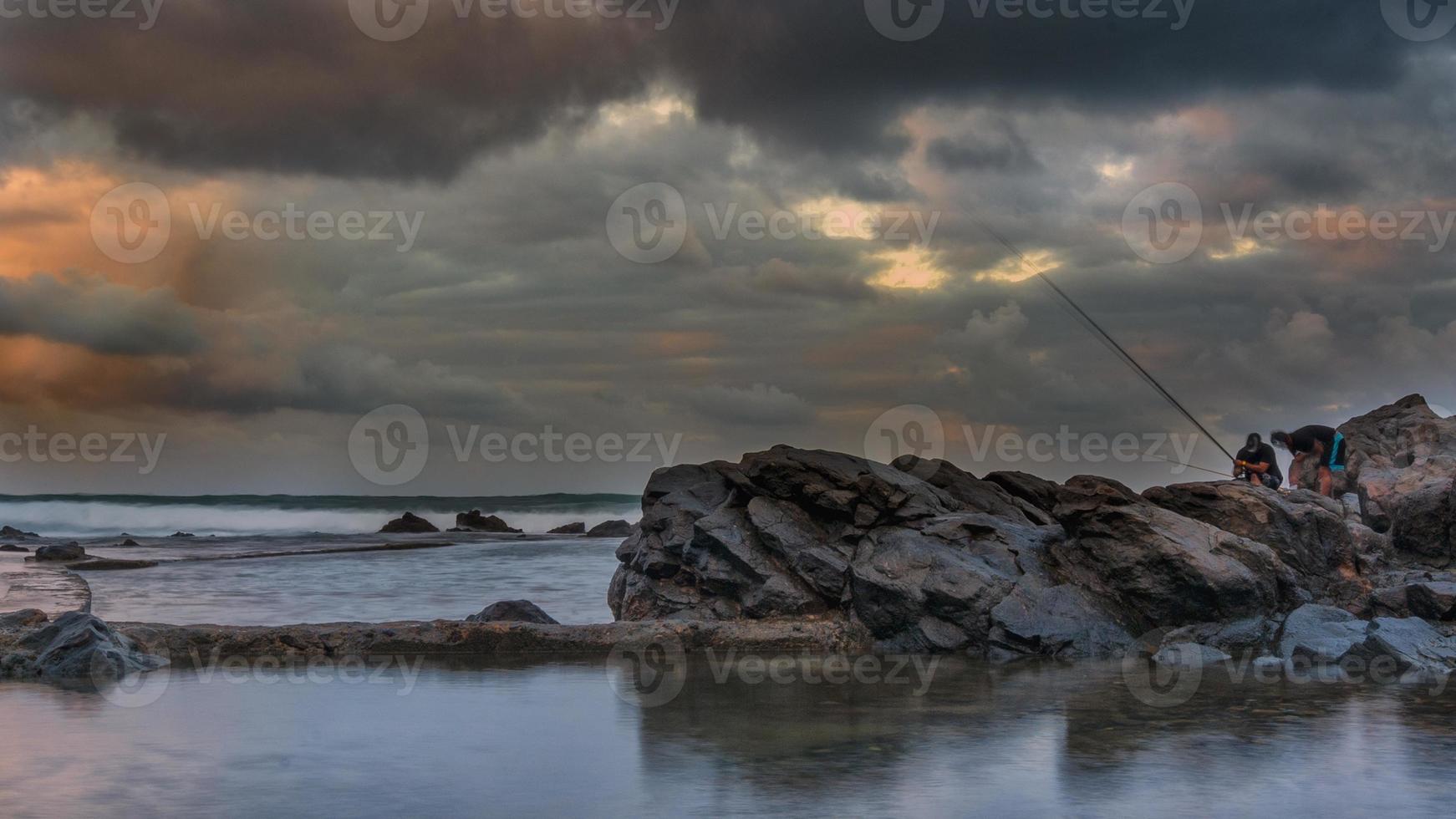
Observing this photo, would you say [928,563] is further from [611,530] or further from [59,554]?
[611,530]

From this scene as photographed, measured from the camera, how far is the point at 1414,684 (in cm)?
948

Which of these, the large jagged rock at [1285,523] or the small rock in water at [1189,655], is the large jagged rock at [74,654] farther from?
the large jagged rock at [1285,523]

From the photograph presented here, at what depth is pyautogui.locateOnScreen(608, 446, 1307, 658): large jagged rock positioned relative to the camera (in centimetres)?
1156

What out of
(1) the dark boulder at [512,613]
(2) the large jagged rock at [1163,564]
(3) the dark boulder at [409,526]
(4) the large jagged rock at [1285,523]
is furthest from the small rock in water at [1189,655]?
(3) the dark boulder at [409,526]

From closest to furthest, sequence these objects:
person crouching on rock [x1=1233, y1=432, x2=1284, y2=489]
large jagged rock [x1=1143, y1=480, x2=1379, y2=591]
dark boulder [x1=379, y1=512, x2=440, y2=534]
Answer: large jagged rock [x1=1143, y1=480, x2=1379, y2=591], person crouching on rock [x1=1233, y1=432, x2=1284, y2=489], dark boulder [x1=379, y1=512, x2=440, y2=534]

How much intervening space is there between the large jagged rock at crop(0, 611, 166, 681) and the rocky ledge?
16.8 feet

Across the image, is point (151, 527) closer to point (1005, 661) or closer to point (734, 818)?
point (1005, 661)

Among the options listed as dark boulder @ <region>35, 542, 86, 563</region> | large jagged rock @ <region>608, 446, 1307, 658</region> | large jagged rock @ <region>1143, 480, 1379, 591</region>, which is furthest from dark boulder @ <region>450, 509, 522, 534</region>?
large jagged rock @ <region>1143, 480, 1379, 591</region>

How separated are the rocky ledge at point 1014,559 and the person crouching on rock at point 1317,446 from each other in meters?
3.84

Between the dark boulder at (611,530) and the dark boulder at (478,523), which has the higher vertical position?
the dark boulder at (478,523)

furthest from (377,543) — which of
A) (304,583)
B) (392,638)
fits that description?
(392,638)

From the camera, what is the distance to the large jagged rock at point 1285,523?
1312 centimetres

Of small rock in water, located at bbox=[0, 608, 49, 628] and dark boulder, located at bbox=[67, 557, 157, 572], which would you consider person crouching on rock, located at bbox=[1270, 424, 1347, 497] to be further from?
dark boulder, located at bbox=[67, 557, 157, 572]

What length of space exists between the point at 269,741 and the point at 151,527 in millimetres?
58740
